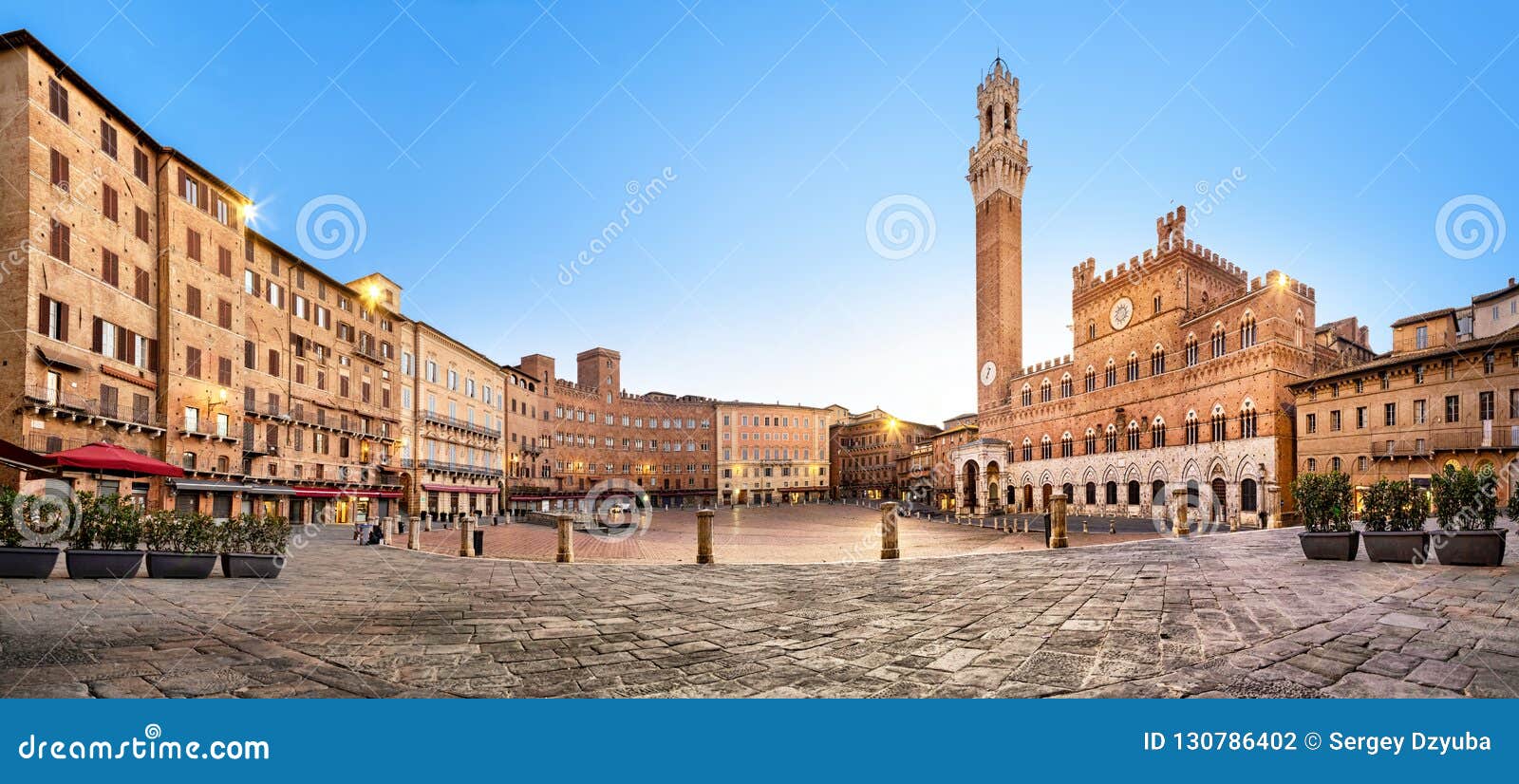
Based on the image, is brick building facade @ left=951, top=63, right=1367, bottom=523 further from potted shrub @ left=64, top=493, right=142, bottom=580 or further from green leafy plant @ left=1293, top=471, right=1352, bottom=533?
potted shrub @ left=64, top=493, right=142, bottom=580

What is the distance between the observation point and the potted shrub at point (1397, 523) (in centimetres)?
1015

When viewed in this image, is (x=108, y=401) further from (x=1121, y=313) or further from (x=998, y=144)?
(x=998, y=144)

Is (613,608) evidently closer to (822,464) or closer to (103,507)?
(103,507)

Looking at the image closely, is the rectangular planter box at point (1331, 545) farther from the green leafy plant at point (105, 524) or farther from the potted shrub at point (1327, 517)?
the green leafy plant at point (105, 524)

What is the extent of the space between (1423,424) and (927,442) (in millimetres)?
52321

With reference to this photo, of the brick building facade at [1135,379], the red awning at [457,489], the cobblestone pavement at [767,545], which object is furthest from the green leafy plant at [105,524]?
the brick building facade at [1135,379]

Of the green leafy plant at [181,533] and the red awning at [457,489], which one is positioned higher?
the green leafy plant at [181,533]

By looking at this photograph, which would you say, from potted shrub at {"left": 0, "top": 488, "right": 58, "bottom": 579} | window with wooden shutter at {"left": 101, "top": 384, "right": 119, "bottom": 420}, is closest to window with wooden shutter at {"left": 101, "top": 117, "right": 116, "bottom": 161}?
window with wooden shutter at {"left": 101, "top": 384, "right": 119, "bottom": 420}

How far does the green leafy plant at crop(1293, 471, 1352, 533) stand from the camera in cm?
1114

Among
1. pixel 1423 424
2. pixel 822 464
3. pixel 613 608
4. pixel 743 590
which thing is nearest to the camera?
pixel 613 608

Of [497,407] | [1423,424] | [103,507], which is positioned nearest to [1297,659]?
[103,507]

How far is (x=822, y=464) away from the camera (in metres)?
83.7

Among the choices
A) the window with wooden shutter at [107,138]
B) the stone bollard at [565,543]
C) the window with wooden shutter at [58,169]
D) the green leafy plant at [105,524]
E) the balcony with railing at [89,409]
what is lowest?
the stone bollard at [565,543]

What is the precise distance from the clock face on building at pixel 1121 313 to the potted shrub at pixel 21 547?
46351 mm
